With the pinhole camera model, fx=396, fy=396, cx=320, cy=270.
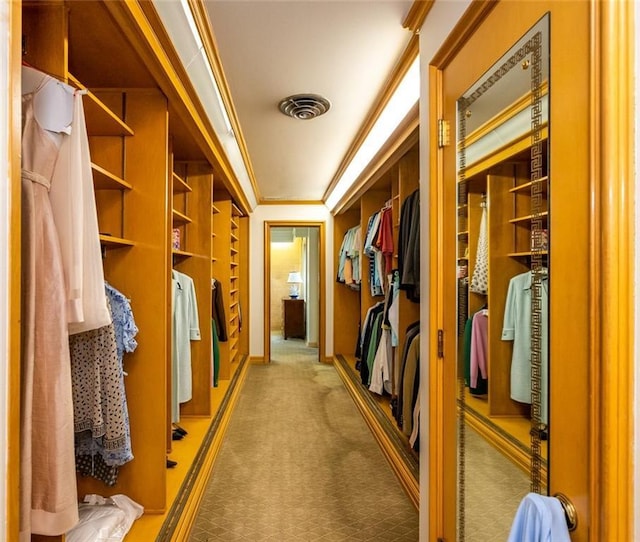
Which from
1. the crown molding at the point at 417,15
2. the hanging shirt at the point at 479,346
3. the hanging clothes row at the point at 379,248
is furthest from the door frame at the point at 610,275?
the hanging clothes row at the point at 379,248

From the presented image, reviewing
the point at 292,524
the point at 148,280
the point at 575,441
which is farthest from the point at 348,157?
the point at 575,441

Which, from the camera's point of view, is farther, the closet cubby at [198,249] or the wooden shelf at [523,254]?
the closet cubby at [198,249]

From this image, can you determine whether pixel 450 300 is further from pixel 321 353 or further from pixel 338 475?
pixel 321 353

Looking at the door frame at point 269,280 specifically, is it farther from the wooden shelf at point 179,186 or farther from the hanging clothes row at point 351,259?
the wooden shelf at point 179,186

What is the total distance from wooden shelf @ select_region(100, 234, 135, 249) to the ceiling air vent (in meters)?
1.33

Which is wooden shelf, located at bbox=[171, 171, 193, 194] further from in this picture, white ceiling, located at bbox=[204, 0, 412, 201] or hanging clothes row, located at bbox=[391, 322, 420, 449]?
hanging clothes row, located at bbox=[391, 322, 420, 449]

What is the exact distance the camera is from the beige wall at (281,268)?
31.6 ft

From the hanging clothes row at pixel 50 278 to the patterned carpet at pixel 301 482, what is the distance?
1.10 m

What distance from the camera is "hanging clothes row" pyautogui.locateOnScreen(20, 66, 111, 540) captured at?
1021mm

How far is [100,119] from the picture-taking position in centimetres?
173

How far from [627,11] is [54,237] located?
1.38 metres

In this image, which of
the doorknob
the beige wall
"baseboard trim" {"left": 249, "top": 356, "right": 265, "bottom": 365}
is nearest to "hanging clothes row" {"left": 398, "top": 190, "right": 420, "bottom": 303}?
the doorknob

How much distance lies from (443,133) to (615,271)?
89 centimetres

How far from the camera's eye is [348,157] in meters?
3.66
